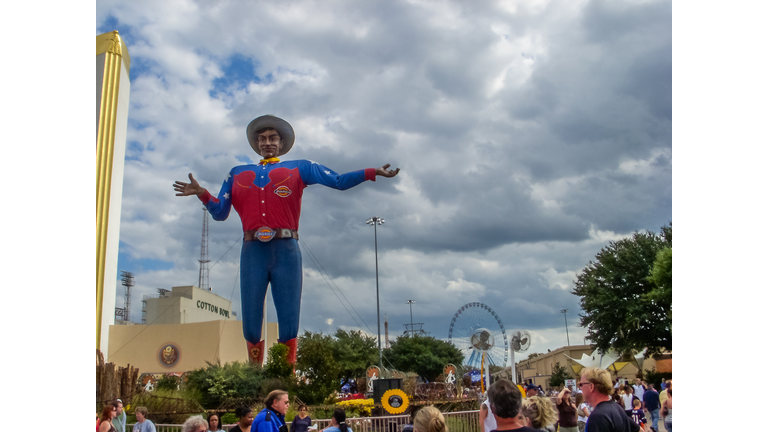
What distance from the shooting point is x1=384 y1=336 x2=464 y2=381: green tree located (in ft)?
161

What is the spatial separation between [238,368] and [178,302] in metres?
28.2

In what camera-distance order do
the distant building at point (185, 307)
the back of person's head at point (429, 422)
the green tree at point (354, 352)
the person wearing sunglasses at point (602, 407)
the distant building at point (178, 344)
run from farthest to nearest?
1. the distant building at point (185, 307)
2. the green tree at point (354, 352)
3. the distant building at point (178, 344)
4. the person wearing sunglasses at point (602, 407)
5. the back of person's head at point (429, 422)

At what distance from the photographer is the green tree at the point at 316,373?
1609 centimetres

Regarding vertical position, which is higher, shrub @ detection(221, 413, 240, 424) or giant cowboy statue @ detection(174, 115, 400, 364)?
giant cowboy statue @ detection(174, 115, 400, 364)

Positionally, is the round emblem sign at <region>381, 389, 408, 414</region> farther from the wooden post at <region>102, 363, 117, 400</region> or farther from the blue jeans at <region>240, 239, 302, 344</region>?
the wooden post at <region>102, 363, 117, 400</region>

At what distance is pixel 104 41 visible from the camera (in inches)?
837

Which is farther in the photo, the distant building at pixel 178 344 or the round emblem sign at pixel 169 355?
the round emblem sign at pixel 169 355

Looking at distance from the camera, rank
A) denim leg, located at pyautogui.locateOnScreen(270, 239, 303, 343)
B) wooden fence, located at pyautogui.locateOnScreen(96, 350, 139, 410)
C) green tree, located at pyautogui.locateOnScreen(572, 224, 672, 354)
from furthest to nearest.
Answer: green tree, located at pyautogui.locateOnScreen(572, 224, 672, 354)
denim leg, located at pyautogui.locateOnScreen(270, 239, 303, 343)
wooden fence, located at pyautogui.locateOnScreen(96, 350, 139, 410)

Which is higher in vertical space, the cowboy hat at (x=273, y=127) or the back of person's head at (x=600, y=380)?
the cowboy hat at (x=273, y=127)

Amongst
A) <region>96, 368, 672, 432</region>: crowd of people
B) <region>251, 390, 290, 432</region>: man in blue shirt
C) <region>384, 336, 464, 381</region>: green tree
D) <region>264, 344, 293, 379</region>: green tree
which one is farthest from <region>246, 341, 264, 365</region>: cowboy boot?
<region>384, 336, 464, 381</region>: green tree

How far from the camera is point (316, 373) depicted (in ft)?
55.6

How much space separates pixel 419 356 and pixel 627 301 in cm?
2417

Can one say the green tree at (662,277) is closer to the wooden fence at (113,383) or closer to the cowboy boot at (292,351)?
the cowboy boot at (292,351)

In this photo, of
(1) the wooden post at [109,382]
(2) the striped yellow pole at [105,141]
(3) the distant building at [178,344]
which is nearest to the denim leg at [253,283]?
(1) the wooden post at [109,382]
